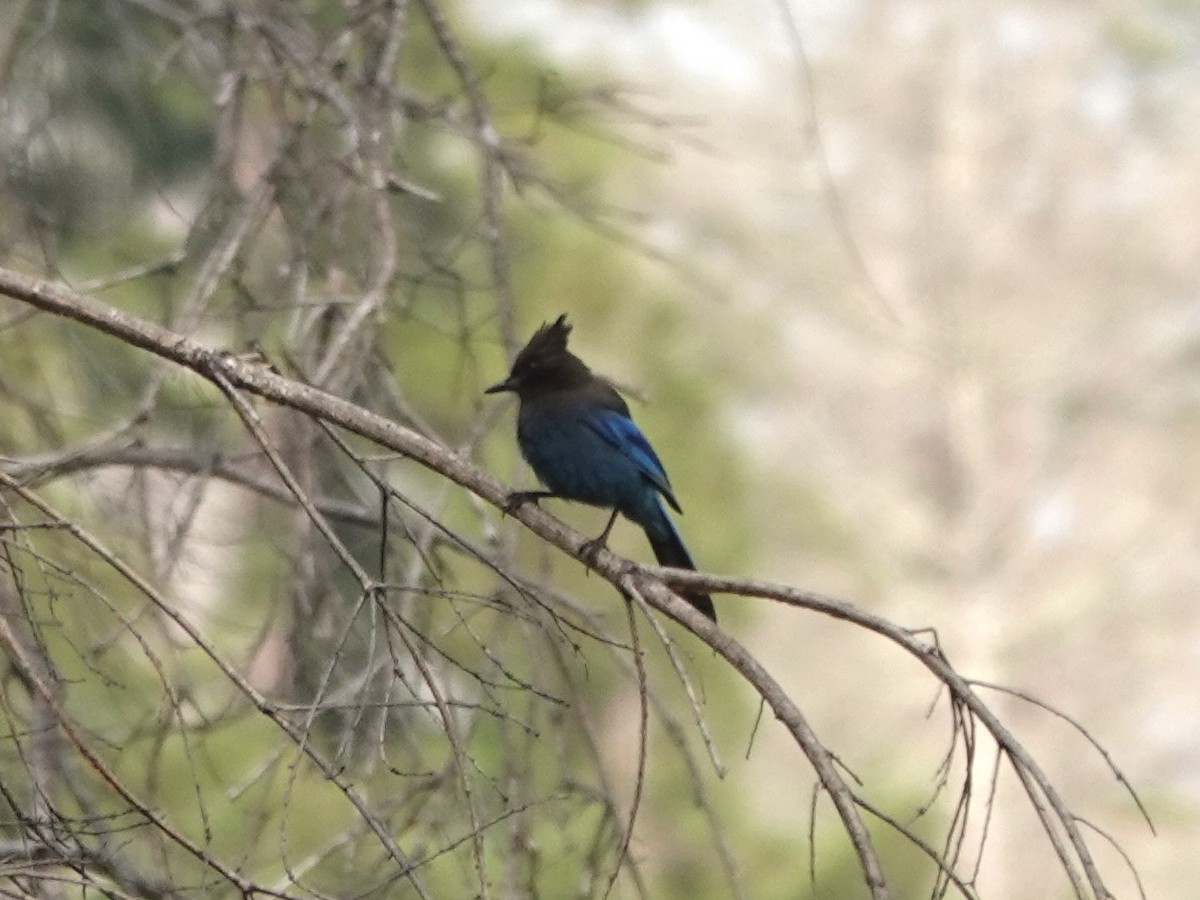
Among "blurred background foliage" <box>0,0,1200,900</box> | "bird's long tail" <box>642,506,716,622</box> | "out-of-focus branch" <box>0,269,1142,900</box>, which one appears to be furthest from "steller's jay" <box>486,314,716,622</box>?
"blurred background foliage" <box>0,0,1200,900</box>

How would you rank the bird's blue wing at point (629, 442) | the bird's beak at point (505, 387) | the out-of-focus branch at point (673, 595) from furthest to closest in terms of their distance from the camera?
the bird's blue wing at point (629, 442)
the bird's beak at point (505, 387)
the out-of-focus branch at point (673, 595)

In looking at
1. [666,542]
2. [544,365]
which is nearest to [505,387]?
[544,365]

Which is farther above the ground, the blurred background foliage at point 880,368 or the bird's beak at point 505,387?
the blurred background foliage at point 880,368

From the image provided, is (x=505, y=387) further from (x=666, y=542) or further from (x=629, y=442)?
(x=666, y=542)

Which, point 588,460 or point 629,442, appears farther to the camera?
point 629,442

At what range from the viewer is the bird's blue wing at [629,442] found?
14.5 feet

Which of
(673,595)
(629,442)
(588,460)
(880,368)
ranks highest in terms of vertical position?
(880,368)

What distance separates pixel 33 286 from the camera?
265 centimetres

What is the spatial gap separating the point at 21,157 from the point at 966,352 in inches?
576

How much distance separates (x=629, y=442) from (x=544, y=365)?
0.27 meters

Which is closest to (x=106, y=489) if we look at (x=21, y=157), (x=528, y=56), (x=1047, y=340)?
(x=21, y=157)

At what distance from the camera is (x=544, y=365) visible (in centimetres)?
448

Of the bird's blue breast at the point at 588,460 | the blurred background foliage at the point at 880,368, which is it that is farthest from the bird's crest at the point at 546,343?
the blurred background foliage at the point at 880,368

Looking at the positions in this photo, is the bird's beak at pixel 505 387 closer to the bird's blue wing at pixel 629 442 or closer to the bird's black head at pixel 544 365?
the bird's black head at pixel 544 365
